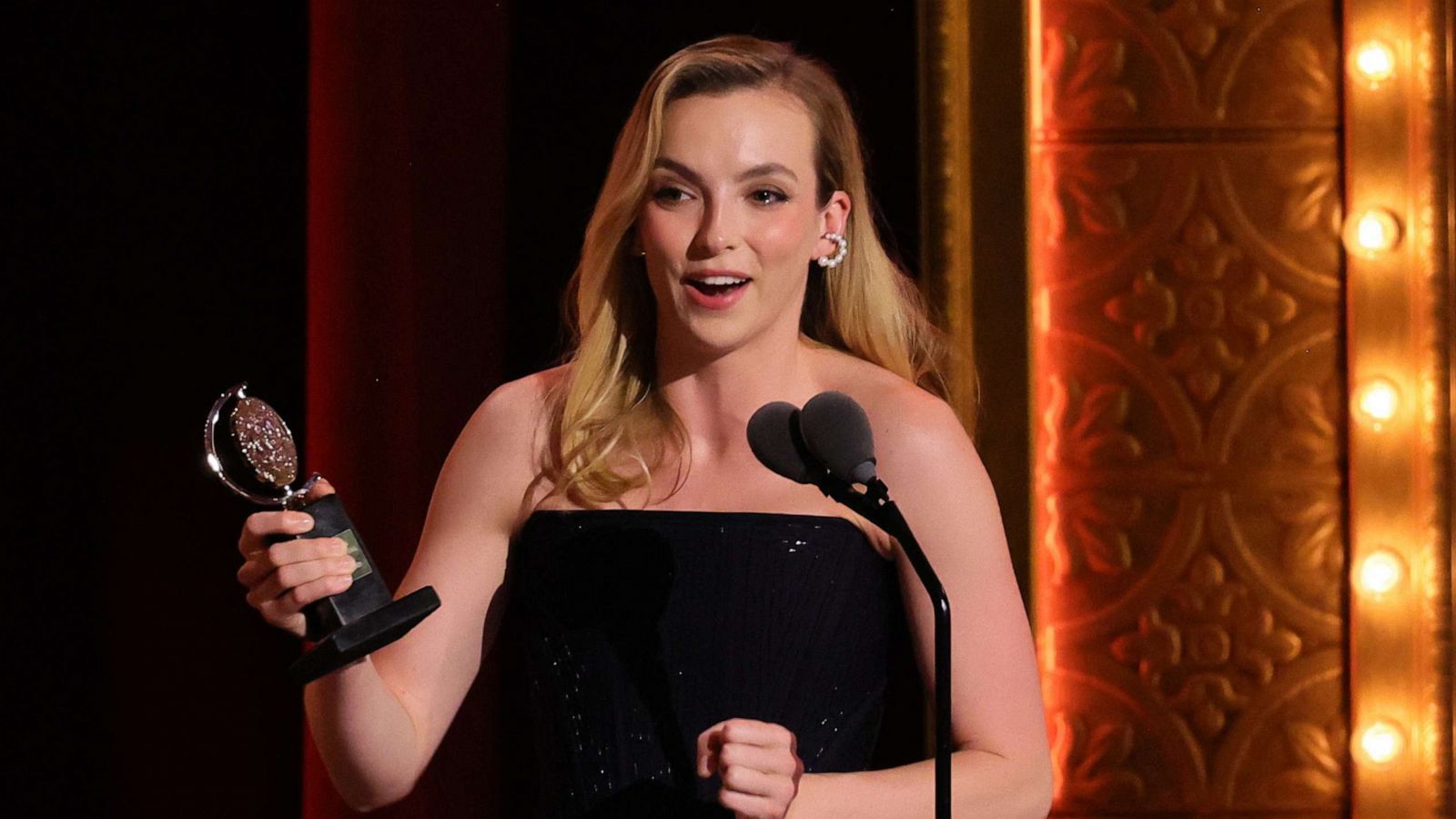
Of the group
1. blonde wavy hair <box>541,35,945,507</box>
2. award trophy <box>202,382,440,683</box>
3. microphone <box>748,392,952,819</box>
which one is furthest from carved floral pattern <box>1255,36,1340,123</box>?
award trophy <box>202,382,440,683</box>

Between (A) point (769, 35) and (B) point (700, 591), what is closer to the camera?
(B) point (700, 591)

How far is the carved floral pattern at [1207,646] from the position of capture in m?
2.00

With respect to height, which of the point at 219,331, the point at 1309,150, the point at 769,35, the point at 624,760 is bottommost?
the point at 624,760

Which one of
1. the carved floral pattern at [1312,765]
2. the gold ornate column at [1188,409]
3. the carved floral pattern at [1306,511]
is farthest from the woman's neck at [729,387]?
the carved floral pattern at [1312,765]

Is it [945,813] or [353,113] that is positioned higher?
[353,113]

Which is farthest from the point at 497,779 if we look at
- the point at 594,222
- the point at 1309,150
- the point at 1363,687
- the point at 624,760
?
the point at 1309,150

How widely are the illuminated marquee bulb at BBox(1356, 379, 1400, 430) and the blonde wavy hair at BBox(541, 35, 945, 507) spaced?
0.69 meters

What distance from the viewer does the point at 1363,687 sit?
78.5 inches

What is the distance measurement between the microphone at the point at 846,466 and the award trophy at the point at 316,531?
→ 0.94 feet

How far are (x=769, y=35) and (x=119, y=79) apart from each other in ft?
2.57

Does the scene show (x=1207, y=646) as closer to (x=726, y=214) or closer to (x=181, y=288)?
(x=726, y=214)

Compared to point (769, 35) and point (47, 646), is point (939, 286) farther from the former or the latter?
point (47, 646)

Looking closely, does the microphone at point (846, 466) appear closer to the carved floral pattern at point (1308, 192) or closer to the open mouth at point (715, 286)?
the open mouth at point (715, 286)

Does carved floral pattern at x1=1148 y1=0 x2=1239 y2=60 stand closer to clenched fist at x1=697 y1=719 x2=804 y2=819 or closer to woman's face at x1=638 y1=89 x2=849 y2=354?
woman's face at x1=638 y1=89 x2=849 y2=354
